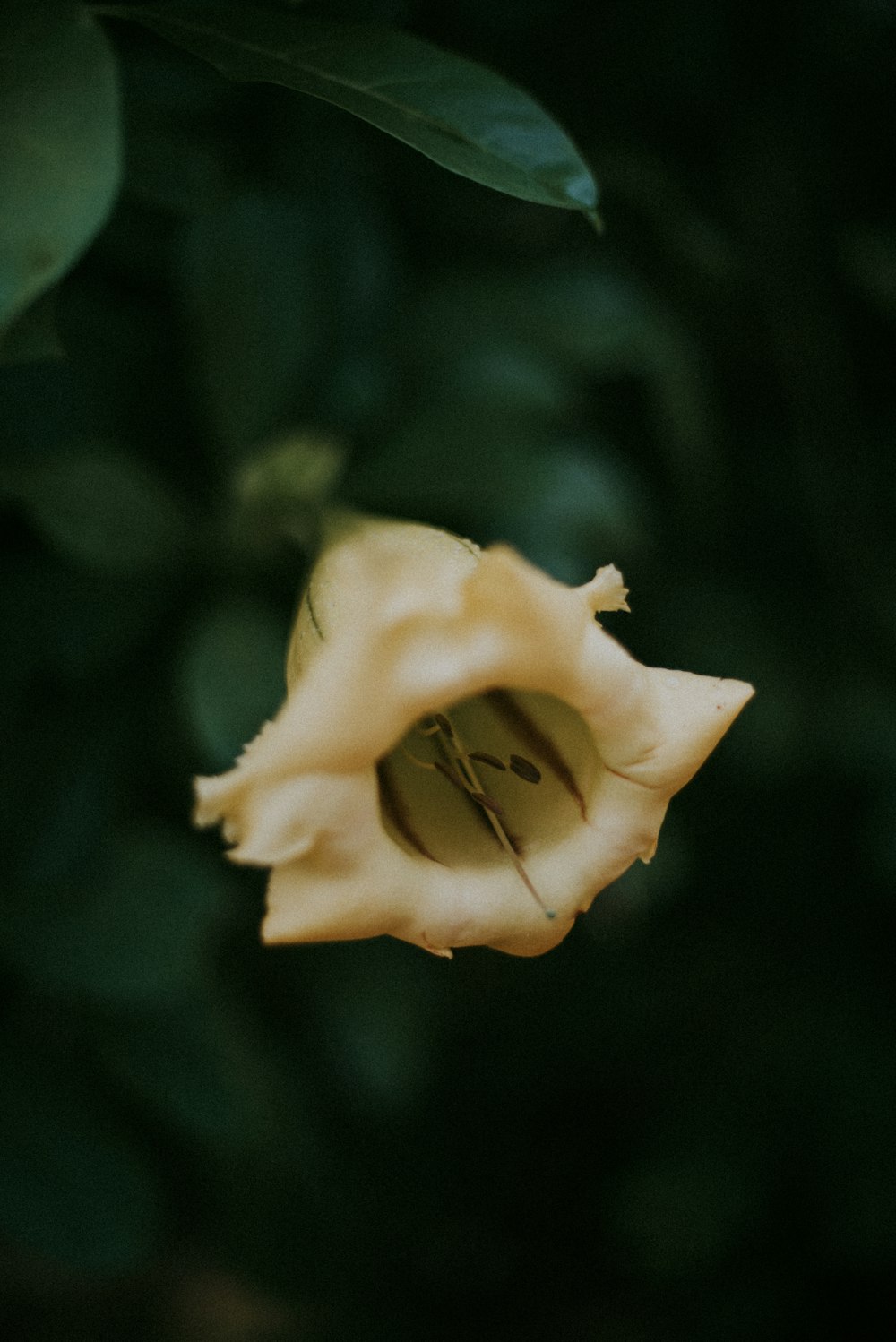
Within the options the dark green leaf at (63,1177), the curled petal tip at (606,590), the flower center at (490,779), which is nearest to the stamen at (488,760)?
the flower center at (490,779)

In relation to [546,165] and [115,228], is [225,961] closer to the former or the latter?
[115,228]

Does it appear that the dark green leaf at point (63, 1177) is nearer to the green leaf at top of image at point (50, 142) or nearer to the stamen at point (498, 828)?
the stamen at point (498, 828)

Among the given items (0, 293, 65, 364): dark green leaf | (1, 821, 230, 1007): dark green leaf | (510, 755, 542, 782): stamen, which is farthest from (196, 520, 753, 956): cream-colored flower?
(1, 821, 230, 1007): dark green leaf

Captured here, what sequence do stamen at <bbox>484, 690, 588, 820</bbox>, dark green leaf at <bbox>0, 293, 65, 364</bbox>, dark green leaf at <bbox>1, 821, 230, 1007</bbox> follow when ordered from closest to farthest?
dark green leaf at <bbox>0, 293, 65, 364</bbox>
stamen at <bbox>484, 690, 588, 820</bbox>
dark green leaf at <bbox>1, 821, 230, 1007</bbox>

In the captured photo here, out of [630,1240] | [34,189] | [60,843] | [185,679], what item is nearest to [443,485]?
Answer: [185,679]

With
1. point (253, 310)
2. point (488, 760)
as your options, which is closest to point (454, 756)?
point (488, 760)

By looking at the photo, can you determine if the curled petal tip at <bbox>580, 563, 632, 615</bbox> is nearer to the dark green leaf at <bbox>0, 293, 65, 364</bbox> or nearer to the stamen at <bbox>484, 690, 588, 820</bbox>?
the stamen at <bbox>484, 690, 588, 820</bbox>
